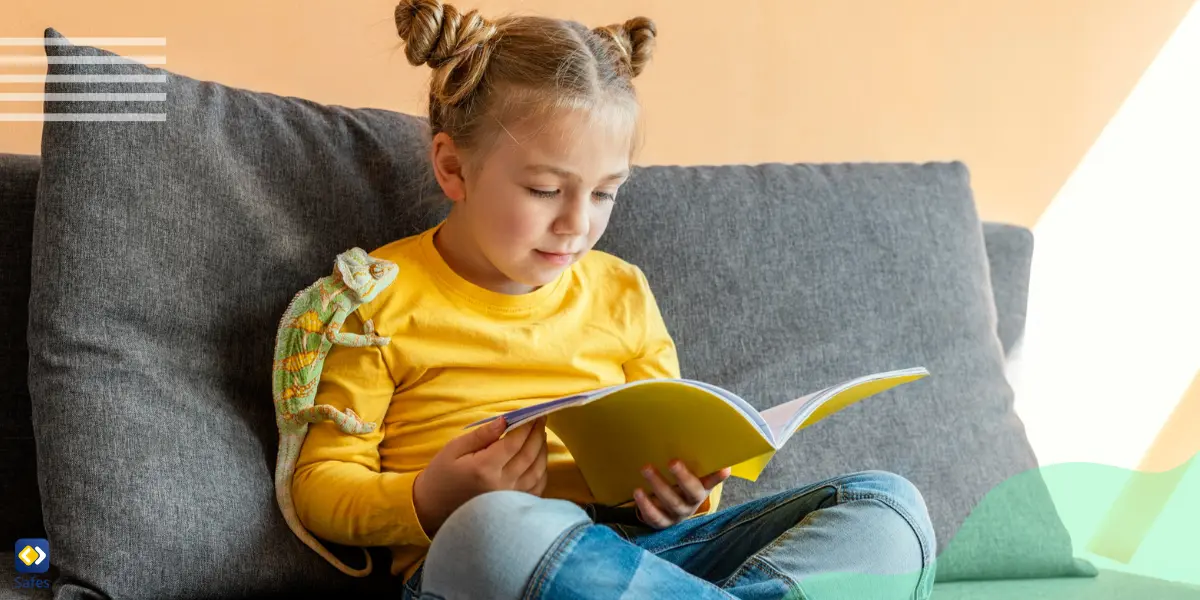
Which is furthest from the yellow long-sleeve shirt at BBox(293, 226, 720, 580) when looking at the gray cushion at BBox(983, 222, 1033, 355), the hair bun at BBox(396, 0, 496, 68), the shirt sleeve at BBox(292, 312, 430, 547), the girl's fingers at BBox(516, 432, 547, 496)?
the gray cushion at BBox(983, 222, 1033, 355)

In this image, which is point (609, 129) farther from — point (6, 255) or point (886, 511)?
point (6, 255)

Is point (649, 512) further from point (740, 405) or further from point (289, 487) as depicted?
point (289, 487)

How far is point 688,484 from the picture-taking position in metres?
1.08

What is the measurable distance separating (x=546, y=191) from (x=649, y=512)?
35cm

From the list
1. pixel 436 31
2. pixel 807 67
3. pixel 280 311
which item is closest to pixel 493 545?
pixel 280 311

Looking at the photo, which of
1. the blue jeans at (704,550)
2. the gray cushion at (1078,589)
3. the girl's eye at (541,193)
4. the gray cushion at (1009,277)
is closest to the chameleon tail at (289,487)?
the blue jeans at (704,550)

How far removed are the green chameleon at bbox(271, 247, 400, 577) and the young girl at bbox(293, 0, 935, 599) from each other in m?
0.02

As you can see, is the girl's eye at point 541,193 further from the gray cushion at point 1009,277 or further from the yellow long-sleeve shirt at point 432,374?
the gray cushion at point 1009,277

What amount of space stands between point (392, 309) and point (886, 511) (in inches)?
22.1

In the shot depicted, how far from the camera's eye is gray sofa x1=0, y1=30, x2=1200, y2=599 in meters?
1.12

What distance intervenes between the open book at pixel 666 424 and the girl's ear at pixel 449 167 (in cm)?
33

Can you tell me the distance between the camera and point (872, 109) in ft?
6.72

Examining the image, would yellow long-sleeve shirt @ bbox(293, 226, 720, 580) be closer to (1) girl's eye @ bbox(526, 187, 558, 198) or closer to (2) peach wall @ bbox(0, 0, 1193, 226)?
(1) girl's eye @ bbox(526, 187, 558, 198)

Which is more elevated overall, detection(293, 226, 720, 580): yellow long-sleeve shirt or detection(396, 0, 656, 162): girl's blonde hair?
detection(396, 0, 656, 162): girl's blonde hair
